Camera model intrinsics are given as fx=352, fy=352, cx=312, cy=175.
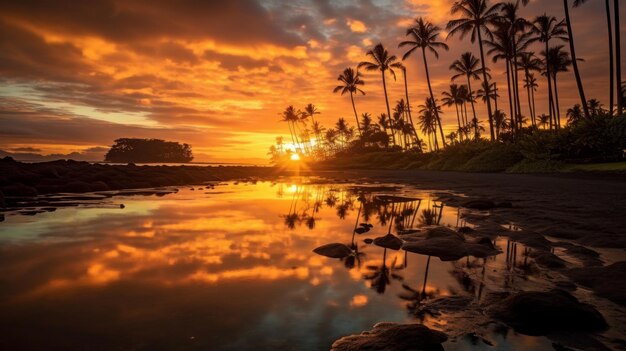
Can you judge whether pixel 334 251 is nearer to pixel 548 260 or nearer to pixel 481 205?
pixel 548 260

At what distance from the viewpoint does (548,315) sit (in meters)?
2.44

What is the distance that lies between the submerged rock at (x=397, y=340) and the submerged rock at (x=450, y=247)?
2179mm

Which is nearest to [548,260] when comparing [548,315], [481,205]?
[548,315]

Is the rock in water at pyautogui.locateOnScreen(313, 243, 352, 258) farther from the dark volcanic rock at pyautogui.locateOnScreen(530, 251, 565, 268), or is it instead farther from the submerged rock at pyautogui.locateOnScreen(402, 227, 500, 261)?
the dark volcanic rock at pyautogui.locateOnScreen(530, 251, 565, 268)

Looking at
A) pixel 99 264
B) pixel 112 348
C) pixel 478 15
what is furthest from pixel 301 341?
Answer: pixel 478 15

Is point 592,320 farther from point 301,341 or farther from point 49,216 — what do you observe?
point 49,216

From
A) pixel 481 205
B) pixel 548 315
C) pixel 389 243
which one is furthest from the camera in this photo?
pixel 481 205

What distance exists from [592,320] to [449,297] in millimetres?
934

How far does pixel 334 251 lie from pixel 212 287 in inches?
68.0

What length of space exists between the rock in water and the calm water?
0.50 ft

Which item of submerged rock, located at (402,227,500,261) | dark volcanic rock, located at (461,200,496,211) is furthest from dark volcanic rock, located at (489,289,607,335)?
dark volcanic rock, located at (461,200,496,211)

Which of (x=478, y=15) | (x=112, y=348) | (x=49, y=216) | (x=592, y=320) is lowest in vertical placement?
(x=592, y=320)

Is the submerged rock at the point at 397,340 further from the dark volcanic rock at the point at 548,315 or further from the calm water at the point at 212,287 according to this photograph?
the dark volcanic rock at the point at 548,315

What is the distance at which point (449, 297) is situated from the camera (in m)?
2.93
